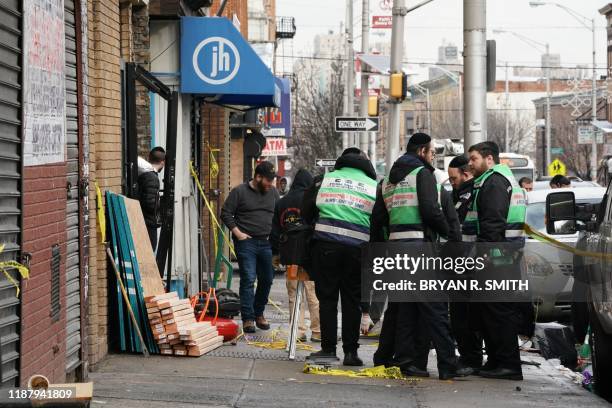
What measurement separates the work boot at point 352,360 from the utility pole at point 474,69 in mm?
4315

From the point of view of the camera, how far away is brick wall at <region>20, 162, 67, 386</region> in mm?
6965

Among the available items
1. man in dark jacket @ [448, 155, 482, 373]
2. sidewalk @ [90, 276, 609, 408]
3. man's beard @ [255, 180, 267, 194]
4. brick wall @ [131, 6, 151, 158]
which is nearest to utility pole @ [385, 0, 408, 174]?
brick wall @ [131, 6, 151, 158]

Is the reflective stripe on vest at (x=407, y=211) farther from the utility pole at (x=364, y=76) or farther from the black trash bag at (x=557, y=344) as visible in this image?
the utility pole at (x=364, y=76)

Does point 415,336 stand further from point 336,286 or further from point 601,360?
point 601,360

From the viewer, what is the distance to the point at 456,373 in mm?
9984

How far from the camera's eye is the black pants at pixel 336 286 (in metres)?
10.3

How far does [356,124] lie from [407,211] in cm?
1508

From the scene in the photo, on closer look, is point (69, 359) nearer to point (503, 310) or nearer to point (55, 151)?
point (55, 151)

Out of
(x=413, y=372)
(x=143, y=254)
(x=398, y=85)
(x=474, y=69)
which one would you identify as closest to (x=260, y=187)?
(x=474, y=69)

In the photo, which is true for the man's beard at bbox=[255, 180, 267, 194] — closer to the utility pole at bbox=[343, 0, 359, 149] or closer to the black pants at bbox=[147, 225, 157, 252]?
the black pants at bbox=[147, 225, 157, 252]

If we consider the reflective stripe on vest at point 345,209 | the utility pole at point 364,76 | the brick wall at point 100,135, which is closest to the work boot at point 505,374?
the reflective stripe on vest at point 345,209

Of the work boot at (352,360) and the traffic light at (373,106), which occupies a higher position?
the traffic light at (373,106)

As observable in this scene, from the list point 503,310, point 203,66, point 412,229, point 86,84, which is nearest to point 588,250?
point 503,310

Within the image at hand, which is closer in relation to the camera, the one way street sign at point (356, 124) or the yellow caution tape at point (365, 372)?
the yellow caution tape at point (365, 372)
